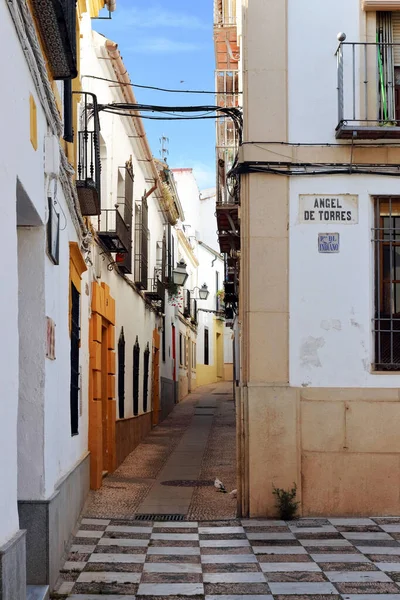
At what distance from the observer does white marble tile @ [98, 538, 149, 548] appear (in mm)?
8031

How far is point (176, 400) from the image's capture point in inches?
1117

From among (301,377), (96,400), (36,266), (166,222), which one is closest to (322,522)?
(301,377)

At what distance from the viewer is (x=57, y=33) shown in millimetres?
6316

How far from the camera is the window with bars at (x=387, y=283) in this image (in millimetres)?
9492

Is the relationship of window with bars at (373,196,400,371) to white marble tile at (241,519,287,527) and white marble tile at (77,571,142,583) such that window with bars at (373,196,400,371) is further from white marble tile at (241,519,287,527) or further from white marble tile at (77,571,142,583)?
white marble tile at (77,571,142,583)

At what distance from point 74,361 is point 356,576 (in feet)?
11.5

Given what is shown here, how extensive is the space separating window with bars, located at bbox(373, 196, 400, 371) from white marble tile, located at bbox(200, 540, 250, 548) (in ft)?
8.04

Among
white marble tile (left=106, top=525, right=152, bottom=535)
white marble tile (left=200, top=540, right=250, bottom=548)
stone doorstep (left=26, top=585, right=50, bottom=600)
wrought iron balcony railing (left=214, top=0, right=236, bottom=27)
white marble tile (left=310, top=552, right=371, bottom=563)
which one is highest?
wrought iron balcony railing (left=214, top=0, right=236, bottom=27)

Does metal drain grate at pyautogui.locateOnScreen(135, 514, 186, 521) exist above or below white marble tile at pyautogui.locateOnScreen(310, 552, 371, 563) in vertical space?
below

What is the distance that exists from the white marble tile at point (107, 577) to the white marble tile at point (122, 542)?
3.49 feet

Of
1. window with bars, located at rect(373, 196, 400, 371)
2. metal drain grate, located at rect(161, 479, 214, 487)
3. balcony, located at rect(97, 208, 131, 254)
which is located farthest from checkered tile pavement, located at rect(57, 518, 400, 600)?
balcony, located at rect(97, 208, 131, 254)

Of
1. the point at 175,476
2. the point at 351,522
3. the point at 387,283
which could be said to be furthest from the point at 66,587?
the point at 175,476

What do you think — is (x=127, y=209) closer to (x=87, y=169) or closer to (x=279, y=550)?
(x=87, y=169)

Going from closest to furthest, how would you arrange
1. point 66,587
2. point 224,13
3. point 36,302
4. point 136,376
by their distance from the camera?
point 36,302 < point 66,587 < point 224,13 < point 136,376
